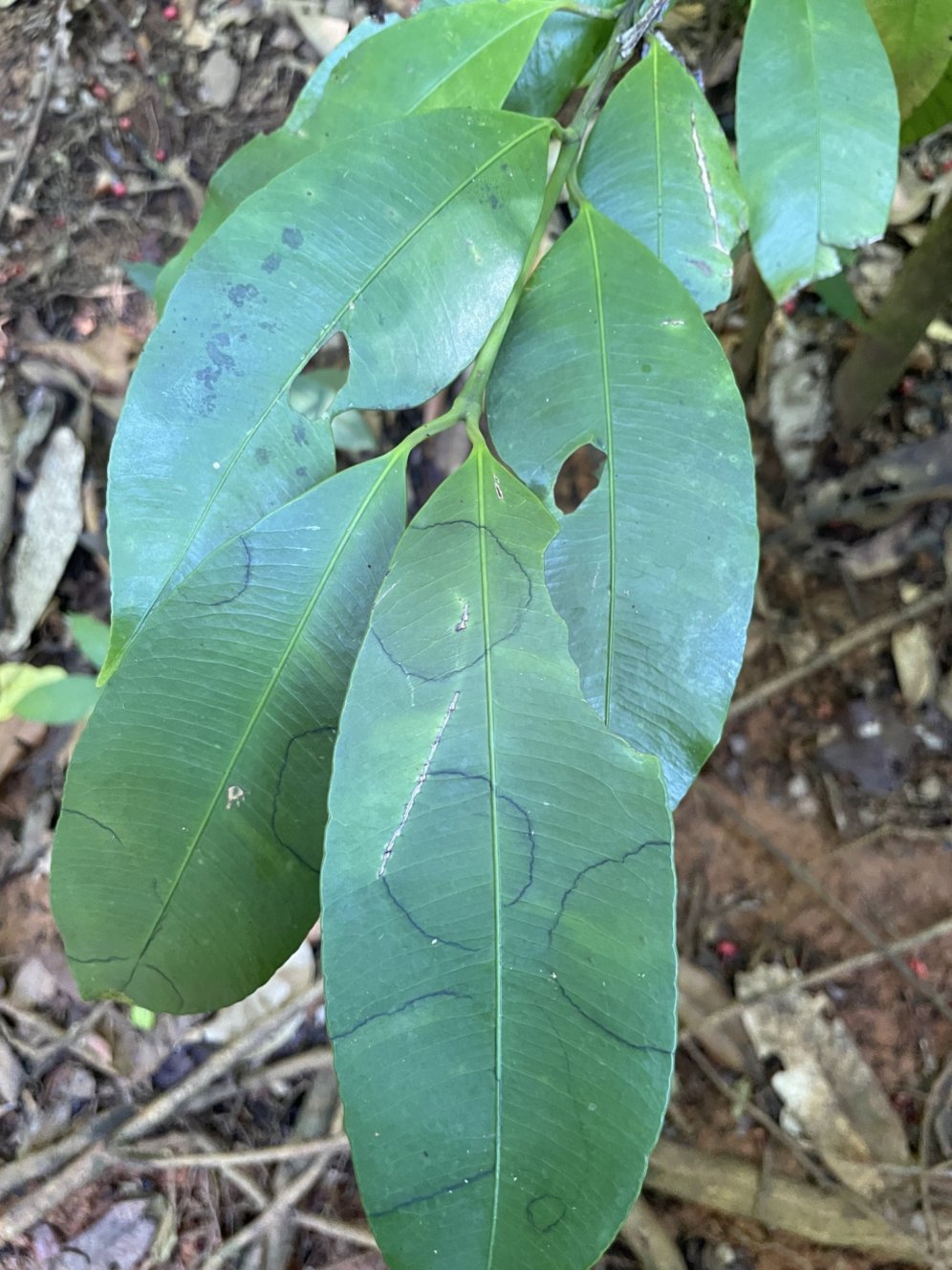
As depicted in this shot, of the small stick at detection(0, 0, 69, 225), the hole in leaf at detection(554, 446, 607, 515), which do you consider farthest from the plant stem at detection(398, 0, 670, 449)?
the small stick at detection(0, 0, 69, 225)

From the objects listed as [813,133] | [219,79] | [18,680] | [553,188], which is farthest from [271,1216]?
[219,79]

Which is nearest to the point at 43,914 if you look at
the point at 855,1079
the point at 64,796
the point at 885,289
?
the point at 64,796

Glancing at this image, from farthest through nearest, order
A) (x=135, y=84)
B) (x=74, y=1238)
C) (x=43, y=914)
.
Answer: (x=135, y=84) → (x=43, y=914) → (x=74, y=1238)

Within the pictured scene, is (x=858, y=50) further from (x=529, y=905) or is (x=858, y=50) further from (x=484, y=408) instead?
(x=529, y=905)

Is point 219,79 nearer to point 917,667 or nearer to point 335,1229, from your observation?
point 917,667

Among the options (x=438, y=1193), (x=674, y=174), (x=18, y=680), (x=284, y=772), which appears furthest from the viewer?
(x=18, y=680)

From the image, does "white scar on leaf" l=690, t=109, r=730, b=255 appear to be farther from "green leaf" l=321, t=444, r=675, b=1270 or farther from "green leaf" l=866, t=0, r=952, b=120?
"green leaf" l=321, t=444, r=675, b=1270
